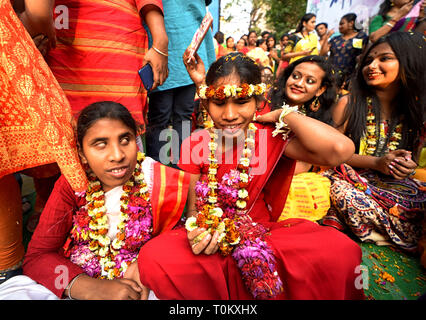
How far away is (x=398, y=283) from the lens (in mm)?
1978

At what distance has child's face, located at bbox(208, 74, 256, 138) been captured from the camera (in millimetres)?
1774

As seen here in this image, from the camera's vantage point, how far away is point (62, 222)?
1627mm

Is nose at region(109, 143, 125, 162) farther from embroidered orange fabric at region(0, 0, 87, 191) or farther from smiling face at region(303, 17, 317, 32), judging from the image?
smiling face at region(303, 17, 317, 32)

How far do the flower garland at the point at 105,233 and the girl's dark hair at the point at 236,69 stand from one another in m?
1.03

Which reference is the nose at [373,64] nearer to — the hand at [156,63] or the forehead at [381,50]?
the forehead at [381,50]

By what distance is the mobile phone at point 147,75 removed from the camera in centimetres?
207

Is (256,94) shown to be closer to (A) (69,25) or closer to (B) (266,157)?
(B) (266,157)

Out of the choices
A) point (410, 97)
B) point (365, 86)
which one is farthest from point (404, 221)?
point (365, 86)

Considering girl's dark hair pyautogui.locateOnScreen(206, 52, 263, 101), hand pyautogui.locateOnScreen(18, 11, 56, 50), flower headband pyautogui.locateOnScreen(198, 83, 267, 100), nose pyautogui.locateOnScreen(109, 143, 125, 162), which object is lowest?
nose pyautogui.locateOnScreen(109, 143, 125, 162)

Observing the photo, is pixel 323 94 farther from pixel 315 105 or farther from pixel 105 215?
pixel 105 215

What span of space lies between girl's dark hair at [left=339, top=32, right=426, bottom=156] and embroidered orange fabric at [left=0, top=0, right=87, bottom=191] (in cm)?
300

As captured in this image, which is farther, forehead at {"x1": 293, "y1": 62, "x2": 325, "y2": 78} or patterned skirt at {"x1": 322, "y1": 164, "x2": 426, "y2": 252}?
forehead at {"x1": 293, "y1": 62, "x2": 325, "y2": 78}

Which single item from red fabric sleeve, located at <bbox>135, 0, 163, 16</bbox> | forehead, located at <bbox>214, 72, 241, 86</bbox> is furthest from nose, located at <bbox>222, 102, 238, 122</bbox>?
red fabric sleeve, located at <bbox>135, 0, 163, 16</bbox>

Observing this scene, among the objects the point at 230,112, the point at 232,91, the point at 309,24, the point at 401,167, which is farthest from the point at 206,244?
the point at 309,24
